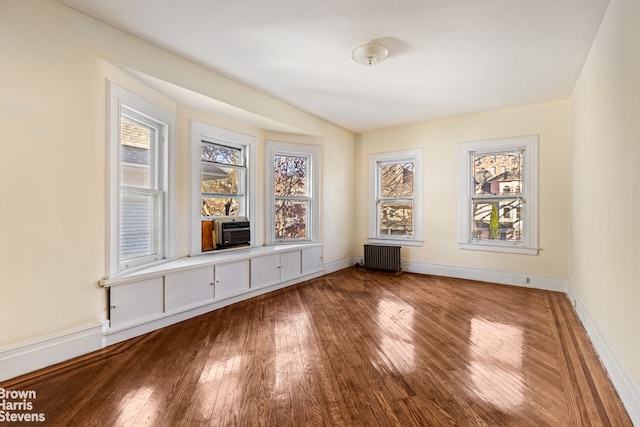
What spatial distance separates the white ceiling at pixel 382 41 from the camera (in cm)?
233

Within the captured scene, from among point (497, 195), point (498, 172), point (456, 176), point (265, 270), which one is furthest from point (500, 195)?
point (265, 270)

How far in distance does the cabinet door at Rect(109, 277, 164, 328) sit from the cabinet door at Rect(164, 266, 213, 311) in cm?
9

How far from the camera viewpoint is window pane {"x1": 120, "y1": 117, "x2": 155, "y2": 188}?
2949 mm

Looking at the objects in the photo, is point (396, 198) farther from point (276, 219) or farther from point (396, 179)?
point (276, 219)

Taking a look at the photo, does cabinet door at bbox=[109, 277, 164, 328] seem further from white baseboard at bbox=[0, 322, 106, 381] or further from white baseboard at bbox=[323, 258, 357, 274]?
white baseboard at bbox=[323, 258, 357, 274]

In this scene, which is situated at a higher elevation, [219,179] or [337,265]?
[219,179]

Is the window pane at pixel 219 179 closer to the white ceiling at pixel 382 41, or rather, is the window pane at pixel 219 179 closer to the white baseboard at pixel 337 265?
the white ceiling at pixel 382 41

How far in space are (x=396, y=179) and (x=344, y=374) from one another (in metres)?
4.30

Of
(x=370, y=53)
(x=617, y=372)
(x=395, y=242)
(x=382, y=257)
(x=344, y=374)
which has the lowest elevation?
(x=344, y=374)

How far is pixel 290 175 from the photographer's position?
16.9 feet

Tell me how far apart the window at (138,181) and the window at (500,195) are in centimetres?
450

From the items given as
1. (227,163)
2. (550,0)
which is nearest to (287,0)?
(550,0)

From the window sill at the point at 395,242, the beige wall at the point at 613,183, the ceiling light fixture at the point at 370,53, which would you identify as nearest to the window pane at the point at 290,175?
the window sill at the point at 395,242

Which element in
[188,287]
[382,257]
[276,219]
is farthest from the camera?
[382,257]
